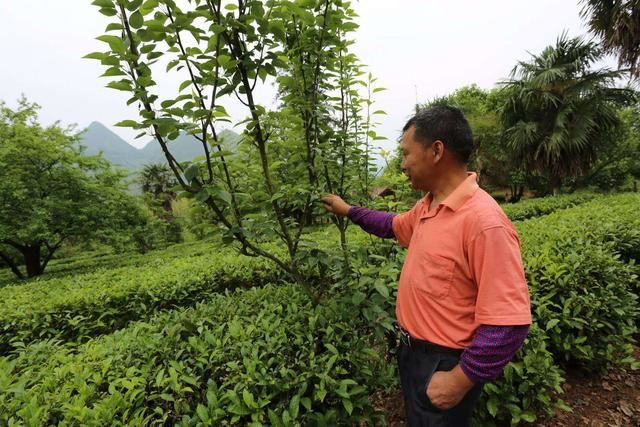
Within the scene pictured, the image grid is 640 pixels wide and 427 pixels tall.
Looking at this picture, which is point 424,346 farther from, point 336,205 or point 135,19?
point 135,19

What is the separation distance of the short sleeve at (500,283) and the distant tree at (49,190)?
10.8m

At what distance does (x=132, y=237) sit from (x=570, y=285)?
12.2 meters

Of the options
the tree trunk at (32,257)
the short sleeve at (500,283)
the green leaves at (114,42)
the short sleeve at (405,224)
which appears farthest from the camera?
the tree trunk at (32,257)

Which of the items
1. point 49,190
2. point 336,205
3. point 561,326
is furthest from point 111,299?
point 49,190

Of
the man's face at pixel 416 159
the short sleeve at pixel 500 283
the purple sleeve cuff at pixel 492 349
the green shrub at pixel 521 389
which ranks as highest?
the man's face at pixel 416 159

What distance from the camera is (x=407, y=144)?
4.74 ft

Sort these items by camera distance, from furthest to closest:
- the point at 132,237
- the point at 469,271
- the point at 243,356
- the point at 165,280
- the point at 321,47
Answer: the point at 132,237
the point at 165,280
the point at 321,47
the point at 243,356
the point at 469,271

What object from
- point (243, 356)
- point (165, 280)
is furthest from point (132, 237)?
point (243, 356)

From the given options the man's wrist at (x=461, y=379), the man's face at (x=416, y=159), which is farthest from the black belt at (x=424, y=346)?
the man's face at (x=416, y=159)

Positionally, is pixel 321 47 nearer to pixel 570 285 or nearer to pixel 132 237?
pixel 570 285

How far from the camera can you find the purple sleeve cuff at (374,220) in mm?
2006

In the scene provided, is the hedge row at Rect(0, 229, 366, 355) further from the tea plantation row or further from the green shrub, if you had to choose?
the green shrub

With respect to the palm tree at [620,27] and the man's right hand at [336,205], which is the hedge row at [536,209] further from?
the man's right hand at [336,205]

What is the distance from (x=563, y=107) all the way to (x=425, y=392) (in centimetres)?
1621
